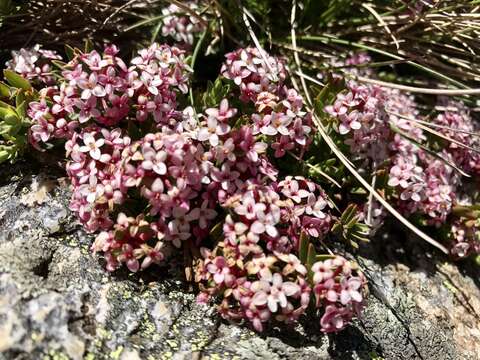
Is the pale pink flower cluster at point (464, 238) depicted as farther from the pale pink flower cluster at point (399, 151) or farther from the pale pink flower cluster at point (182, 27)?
the pale pink flower cluster at point (182, 27)

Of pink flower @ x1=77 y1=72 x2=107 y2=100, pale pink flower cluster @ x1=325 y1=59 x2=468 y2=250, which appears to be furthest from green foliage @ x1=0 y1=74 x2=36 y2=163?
pale pink flower cluster @ x1=325 y1=59 x2=468 y2=250

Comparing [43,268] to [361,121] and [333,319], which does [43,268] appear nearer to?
[333,319]

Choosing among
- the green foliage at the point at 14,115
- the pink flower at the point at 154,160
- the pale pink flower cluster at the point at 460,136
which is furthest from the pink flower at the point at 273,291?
the pale pink flower cluster at the point at 460,136

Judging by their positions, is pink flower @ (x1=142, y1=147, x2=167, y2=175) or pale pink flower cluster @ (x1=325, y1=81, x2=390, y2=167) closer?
pink flower @ (x1=142, y1=147, x2=167, y2=175)

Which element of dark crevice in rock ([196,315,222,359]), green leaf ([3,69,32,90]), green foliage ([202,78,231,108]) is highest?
green leaf ([3,69,32,90])

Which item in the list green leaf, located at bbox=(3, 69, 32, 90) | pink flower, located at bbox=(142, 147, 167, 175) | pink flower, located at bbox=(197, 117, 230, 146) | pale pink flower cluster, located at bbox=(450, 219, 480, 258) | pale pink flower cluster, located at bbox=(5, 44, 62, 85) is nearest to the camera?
pink flower, located at bbox=(142, 147, 167, 175)

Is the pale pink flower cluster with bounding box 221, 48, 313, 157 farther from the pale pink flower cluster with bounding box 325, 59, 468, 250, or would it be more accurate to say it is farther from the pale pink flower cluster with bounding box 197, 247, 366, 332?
the pale pink flower cluster with bounding box 197, 247, 366, 332
